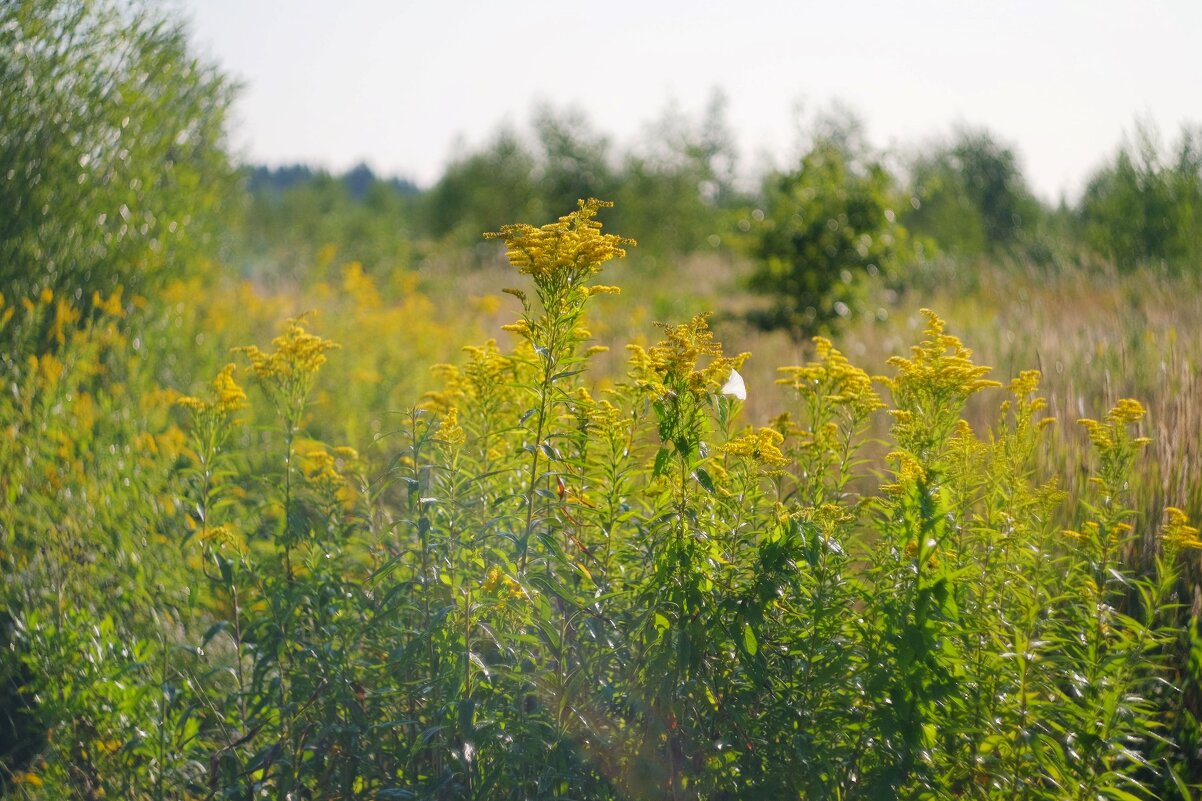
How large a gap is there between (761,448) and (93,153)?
6.89 metres

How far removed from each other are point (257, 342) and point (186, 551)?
175 inches

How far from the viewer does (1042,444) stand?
3613 millimetres

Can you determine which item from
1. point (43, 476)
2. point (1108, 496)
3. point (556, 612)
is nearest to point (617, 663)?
point (556, 612)

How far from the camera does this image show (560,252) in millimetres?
2291

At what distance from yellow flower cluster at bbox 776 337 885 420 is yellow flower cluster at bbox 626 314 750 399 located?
0.23 meters

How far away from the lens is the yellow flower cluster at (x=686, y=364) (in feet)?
7.39

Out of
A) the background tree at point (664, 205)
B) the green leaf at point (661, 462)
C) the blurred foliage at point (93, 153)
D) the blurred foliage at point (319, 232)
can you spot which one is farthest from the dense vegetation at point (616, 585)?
the background tree at point (664, 205)

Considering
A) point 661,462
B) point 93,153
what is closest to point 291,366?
point 661,462

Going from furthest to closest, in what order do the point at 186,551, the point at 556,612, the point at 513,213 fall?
the point at 513,213 < the point at 186,551 < the point at 556,612

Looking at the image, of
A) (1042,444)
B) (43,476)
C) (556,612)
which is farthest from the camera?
(43,476)

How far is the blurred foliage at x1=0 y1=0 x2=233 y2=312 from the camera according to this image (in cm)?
694

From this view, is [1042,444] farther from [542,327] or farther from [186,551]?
[186,551]

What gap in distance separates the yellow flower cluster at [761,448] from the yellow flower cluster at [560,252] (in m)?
0.51

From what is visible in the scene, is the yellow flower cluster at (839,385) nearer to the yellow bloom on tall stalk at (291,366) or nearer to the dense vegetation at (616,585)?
the dense vegetation at (616,585)
